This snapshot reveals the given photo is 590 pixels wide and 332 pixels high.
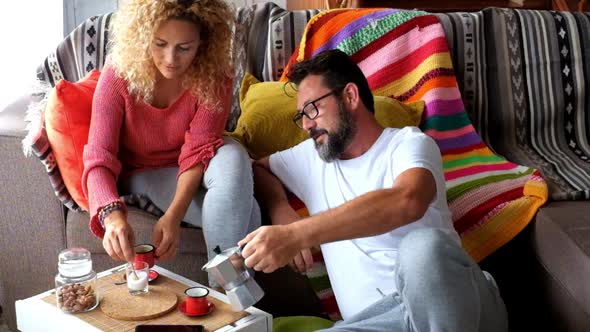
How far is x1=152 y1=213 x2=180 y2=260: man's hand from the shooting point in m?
1.84

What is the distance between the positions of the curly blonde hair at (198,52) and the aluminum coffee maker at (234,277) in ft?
2.16

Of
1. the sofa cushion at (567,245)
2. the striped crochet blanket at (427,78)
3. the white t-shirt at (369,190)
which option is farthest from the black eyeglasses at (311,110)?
the sofa cushion at (567,245)

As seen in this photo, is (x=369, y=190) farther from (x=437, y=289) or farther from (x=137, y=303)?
(x=137, y=303)

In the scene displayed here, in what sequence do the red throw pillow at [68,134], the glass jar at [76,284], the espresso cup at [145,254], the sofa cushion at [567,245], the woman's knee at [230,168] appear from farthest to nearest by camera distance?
the red throw pillow at [68,134]
the woman's knee at [230,168]
the sofa cushion at [567,245]
the espresso cup at [145,254]
the glass jar at [76,284]

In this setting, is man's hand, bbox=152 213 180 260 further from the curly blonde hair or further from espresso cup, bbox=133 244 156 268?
the curly blonde hair

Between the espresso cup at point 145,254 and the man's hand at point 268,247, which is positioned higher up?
the man's hand at point 268,247

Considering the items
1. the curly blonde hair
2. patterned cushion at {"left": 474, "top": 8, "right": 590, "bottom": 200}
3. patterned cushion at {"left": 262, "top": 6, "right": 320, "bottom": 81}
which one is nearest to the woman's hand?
the curly blonde hair

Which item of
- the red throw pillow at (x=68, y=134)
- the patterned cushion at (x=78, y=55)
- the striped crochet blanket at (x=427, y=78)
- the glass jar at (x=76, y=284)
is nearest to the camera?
the glass jar at (x=76, y=284)

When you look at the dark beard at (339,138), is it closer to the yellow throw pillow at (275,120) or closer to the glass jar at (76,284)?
the yellow throw pillow at (275,120)

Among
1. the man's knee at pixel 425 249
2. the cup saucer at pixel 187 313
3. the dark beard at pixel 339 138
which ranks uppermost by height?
the dark beard at pixel 339 138

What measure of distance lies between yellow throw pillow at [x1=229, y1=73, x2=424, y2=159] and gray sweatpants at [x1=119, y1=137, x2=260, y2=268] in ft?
0.60

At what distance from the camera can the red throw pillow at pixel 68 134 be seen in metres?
2.06

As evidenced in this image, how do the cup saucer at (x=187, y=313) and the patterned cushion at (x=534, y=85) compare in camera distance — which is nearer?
the cup saucer at (x=187, y=313)

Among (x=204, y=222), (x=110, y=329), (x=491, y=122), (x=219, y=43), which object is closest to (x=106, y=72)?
(x=219, y=43)
